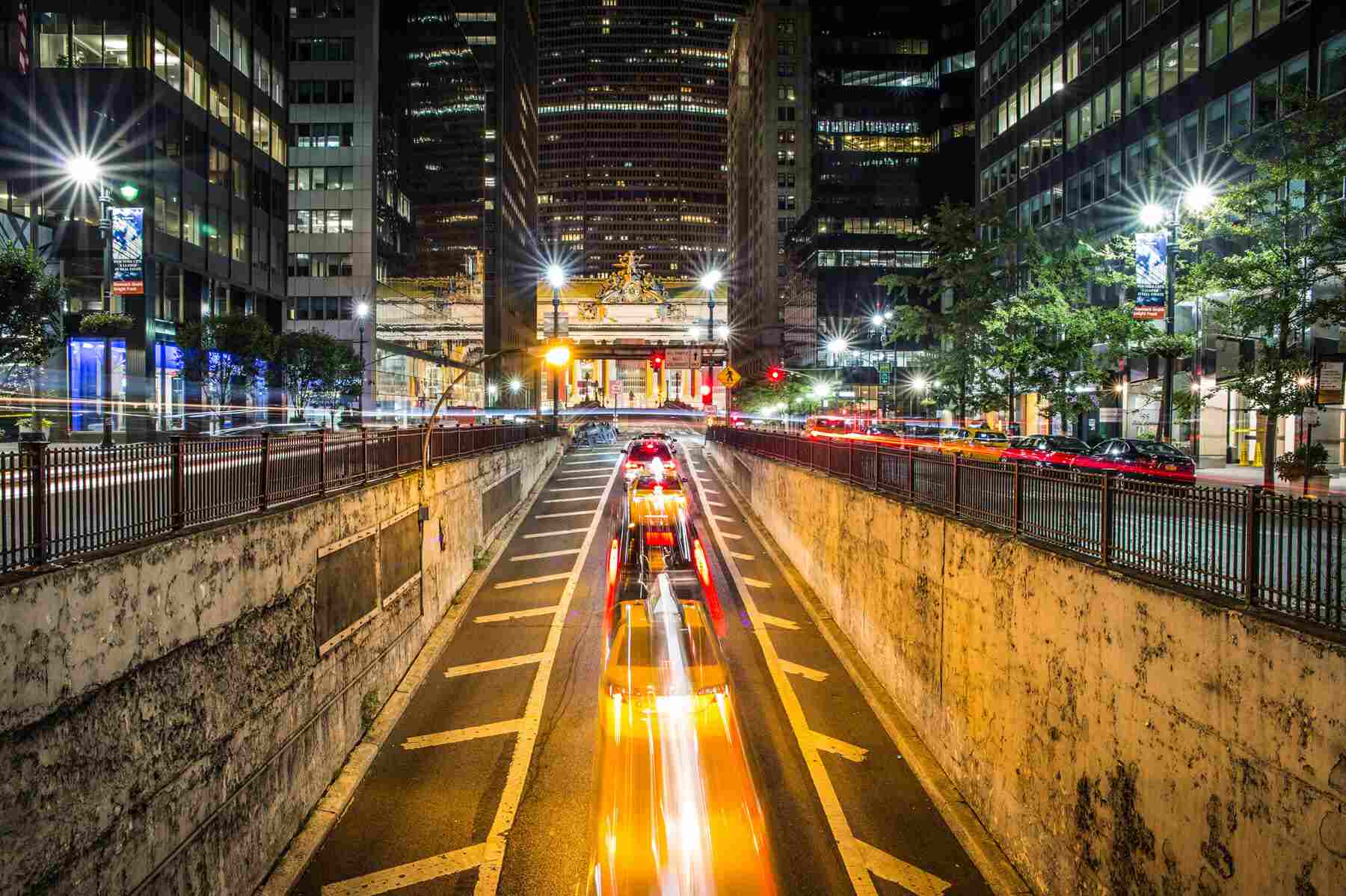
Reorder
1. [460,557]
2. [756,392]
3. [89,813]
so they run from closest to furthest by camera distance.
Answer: [89,813] → [460,557] → [756,392]

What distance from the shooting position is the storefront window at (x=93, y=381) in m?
42.3

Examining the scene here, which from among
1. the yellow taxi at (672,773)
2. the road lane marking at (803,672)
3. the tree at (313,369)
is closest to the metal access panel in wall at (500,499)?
the road lane marking at (803,672)

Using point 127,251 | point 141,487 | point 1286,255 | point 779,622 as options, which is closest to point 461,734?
point 141,487

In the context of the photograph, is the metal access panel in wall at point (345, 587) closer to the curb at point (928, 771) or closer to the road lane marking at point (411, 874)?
the road lane marking at point (411, 874)

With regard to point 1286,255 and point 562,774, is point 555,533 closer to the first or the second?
point 562,774

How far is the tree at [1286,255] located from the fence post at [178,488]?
73.4ft

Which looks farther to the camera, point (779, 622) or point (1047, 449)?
point (1047, 449)

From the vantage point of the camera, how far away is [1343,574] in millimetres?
6242

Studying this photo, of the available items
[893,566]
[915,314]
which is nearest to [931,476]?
[893,566]

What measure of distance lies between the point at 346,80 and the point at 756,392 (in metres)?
54.6

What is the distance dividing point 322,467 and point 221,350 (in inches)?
1656

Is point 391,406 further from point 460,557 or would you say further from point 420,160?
point 460,557

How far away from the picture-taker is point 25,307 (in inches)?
1196

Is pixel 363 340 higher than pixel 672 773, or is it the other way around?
pixel 363 340
